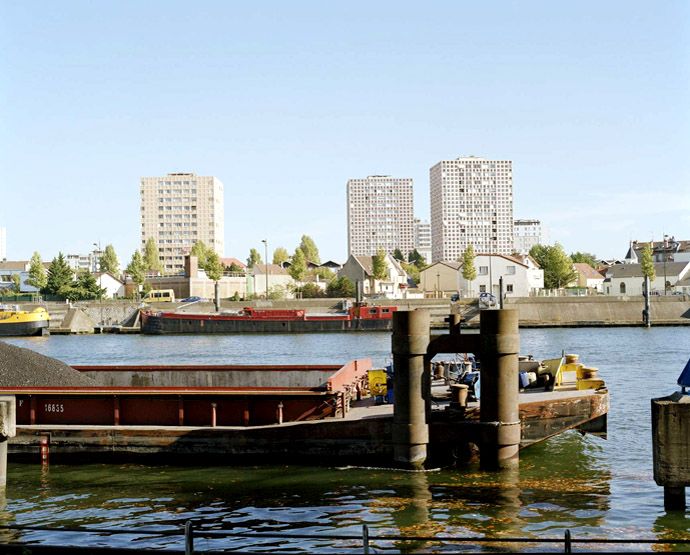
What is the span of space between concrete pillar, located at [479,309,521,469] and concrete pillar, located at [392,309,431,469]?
4.52 feet

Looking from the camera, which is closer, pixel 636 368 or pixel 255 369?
pixel 255 369

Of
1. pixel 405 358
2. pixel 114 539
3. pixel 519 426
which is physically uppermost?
pixel 405 358

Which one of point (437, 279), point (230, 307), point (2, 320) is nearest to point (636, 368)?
point (2, 320)

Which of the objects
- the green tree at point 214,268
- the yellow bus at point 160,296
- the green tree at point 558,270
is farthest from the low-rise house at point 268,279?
the green tree at point 558,270

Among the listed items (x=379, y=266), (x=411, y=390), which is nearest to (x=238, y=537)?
(x=411, y=390)

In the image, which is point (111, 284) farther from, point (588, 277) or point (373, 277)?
point (588, 277)

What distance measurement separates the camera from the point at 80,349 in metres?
80.6

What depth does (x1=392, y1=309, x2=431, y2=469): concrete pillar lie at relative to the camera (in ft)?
68.8

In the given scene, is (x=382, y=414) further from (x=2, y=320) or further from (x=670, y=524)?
(x=2, y=320)

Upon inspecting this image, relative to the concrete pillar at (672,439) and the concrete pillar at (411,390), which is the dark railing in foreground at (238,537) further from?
the concrete pillar at (411,390)

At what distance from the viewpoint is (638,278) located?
14800cm

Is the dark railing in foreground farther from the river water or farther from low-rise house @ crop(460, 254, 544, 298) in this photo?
low-rise house @ crop(460, 254, 544, 298)

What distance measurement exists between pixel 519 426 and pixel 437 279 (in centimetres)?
12873

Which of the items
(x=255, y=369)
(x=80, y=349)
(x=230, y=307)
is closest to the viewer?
(x=255, y=369)
